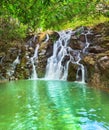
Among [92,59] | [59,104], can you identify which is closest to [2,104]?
[59,104]

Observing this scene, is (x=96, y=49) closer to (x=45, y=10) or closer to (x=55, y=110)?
(x=45, y=10)

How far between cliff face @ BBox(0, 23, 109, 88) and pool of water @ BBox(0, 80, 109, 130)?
4.18 meters

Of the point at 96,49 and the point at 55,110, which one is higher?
the point at 96,49

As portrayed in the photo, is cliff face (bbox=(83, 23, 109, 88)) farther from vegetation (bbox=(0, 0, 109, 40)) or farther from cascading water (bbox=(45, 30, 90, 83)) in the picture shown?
vegetation (bbox=(0, 0, 109, 40))

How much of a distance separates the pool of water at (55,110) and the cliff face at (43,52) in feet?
13.7

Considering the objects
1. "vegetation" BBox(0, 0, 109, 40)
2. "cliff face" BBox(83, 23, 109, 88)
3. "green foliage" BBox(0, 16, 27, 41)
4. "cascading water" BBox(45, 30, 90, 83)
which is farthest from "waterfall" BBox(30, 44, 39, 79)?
"cliff face" BBox(83, 23, 109, 88)

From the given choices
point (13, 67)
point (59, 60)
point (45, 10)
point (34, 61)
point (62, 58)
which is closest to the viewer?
point (45, 10)

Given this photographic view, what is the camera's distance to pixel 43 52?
23.5 meters

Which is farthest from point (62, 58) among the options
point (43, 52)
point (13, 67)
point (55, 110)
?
point (55, 110)

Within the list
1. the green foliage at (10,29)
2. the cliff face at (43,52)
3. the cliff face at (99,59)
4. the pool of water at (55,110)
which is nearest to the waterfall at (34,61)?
the cliff face at (43,52)

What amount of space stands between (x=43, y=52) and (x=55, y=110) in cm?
1339

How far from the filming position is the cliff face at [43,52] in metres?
18.6

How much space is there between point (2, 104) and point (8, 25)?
30.3 feet

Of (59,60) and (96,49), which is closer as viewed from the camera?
(96,49)
